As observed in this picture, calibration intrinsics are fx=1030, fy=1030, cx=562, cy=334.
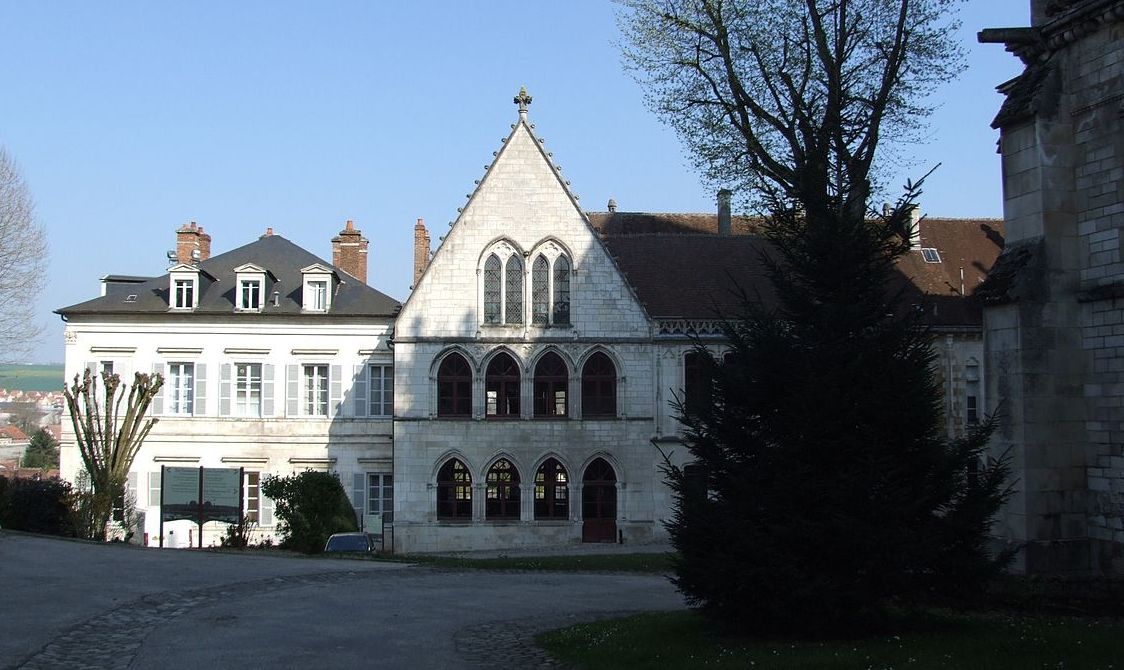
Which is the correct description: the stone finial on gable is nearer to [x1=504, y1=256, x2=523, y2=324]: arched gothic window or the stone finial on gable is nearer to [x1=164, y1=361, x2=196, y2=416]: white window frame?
[x1=504, y1=256, x2=523, y2=324]: arched gothic window

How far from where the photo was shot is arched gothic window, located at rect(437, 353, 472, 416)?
31250 mm

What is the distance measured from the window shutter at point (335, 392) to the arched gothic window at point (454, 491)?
14.9 ft

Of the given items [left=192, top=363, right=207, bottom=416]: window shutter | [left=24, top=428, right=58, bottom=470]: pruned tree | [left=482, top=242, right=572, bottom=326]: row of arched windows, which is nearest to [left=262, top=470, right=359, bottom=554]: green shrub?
[left=192, top=363, right=207, bottom=416]: window shutter

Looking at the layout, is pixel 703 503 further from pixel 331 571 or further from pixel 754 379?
pixel 331 571

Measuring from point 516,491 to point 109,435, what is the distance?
12.0 meters

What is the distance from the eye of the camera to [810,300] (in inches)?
474


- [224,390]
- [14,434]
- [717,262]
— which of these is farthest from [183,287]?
[14,434]

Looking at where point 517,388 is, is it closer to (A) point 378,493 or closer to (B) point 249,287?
(A) point 378,493

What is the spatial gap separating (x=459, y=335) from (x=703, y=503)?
20313mm

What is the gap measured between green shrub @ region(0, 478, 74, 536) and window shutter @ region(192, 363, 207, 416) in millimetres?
5888

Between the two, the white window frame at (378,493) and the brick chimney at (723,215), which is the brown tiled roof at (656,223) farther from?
the white window frame at (378,493)

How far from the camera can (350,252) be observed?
37.5 meters

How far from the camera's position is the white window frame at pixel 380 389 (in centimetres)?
3334

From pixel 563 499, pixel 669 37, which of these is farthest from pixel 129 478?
pixel 669 37
